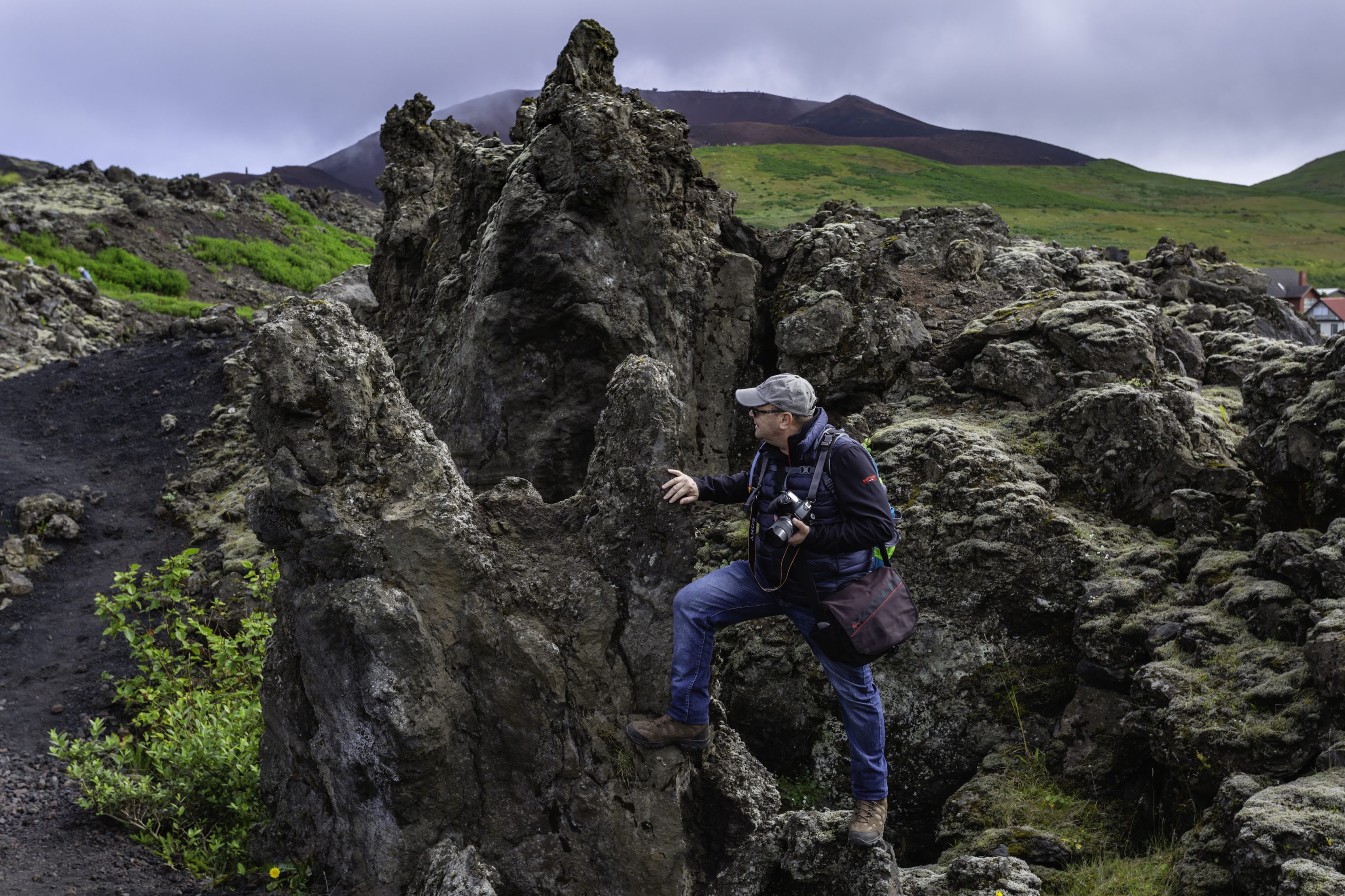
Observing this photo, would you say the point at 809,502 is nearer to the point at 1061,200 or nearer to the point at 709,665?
the point at 709,665

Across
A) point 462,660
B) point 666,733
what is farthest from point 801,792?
point 462,660

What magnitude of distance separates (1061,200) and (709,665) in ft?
313

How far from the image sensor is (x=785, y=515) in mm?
6375

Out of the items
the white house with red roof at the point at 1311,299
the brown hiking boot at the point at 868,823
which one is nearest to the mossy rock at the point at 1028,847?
the brown hiking boot at the point at 868,823

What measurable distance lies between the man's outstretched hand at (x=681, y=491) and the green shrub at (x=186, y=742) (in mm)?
5022

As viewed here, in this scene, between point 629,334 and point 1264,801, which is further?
point 629,334

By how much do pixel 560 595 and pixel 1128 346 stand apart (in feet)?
28.7

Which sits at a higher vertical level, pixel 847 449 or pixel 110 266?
pixel 110 266

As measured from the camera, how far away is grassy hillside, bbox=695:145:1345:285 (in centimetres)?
6109

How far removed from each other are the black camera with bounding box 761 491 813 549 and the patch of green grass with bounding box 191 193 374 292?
137ft

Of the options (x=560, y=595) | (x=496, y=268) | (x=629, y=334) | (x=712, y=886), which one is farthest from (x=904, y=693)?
(x=496, y=268)

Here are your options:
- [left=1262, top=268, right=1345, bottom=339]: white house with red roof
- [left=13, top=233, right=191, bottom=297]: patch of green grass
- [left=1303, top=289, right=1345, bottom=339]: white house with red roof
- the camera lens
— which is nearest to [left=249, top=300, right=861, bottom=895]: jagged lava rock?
Answer: the camera lens

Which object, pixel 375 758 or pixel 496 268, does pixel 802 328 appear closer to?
pixel 496 268

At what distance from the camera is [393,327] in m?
18.5
